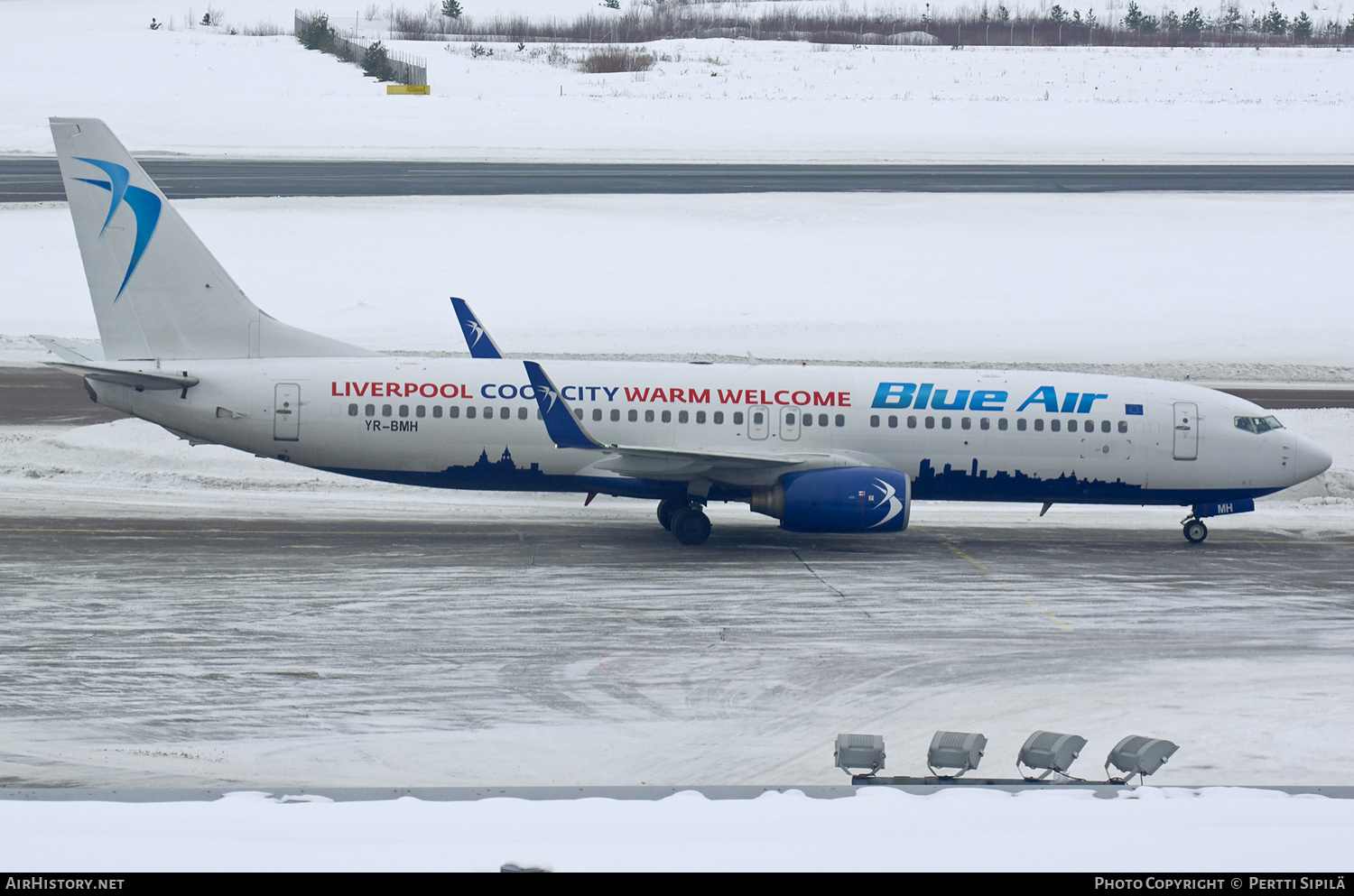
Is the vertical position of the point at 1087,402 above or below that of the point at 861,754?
below

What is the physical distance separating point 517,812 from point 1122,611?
1609 cm

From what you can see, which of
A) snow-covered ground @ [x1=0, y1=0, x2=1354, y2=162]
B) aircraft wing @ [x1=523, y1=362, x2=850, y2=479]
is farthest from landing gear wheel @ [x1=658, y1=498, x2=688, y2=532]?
snow-covered ground @ [x1=0, y1=0, x2=1354, y2=162]

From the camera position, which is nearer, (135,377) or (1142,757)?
(1142,757)

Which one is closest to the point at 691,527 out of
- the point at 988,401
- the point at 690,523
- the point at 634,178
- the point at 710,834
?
the point at 690,523

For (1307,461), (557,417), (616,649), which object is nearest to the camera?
(616,649)

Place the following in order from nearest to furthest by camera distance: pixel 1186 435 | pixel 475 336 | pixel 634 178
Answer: pixel 1186 435
pixel 475 336
pixel 634 178

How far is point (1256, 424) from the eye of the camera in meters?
28.5

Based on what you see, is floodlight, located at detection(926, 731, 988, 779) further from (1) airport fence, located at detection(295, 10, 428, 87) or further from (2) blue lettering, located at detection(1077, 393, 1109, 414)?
(1) airport fence, located at detection(295, 10, 428, 87)

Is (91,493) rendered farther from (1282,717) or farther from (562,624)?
(1282,717)

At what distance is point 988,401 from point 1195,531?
5.64 m

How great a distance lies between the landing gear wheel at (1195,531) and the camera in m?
28.9

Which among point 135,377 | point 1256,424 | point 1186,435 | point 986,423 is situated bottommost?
point 1186,435

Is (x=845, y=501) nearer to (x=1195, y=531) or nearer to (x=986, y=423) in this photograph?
(x=986, y=423)

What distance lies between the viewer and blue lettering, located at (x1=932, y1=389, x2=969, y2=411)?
90.9ft
